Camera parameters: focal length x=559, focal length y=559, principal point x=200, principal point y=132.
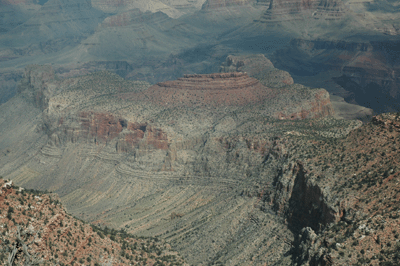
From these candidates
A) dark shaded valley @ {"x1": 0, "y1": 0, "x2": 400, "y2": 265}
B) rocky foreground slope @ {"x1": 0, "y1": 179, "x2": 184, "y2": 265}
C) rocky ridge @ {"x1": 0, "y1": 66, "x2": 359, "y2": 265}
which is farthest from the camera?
rocky ridge @ {"x1": 0, "y1": 66, "x2": 359, "y2": 265}

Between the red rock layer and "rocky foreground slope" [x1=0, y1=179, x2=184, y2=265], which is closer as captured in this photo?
"rocky foreground slope" [x1=0, y1=179, x2=184, y2=265]

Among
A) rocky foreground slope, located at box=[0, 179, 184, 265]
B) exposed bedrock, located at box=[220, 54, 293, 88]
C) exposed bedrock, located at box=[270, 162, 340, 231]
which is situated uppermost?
rocky foreground slope, located at box=[0, 179, 184, 265]

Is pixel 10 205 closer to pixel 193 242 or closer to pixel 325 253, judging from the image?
pixel 325 253

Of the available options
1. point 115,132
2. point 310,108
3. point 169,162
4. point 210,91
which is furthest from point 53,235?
point 210,91

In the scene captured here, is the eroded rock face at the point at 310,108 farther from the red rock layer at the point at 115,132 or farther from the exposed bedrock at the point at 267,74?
the red rock layer at the point at 115,132

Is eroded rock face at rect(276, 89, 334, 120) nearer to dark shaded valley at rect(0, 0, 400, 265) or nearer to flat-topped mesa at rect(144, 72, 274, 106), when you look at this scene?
dark shaded valley at rect(0, 0, 400, 265)

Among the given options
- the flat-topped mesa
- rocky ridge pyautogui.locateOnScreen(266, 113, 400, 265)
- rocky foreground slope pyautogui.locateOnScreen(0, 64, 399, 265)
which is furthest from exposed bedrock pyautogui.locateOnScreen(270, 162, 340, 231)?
the flat-topped mesa
